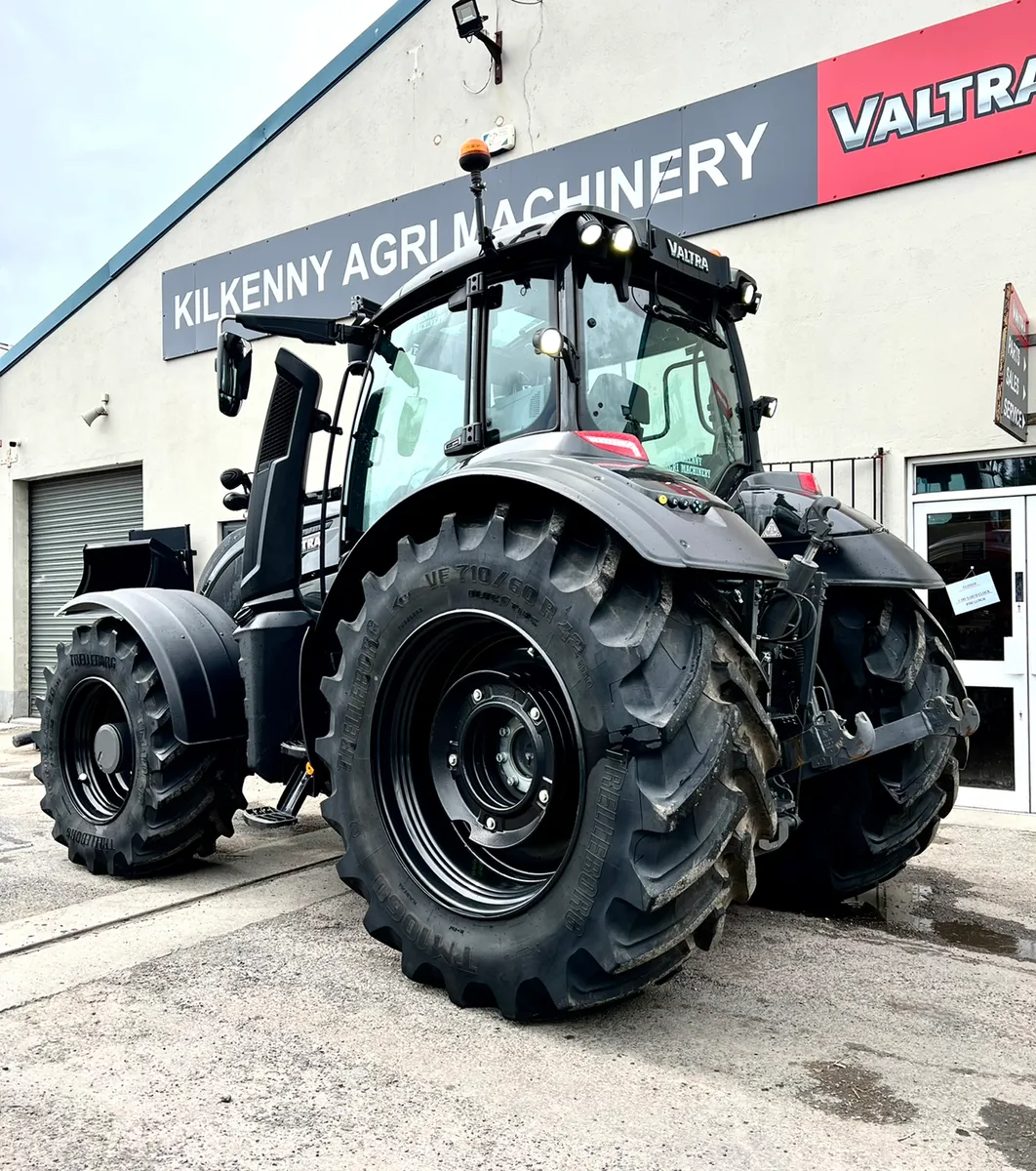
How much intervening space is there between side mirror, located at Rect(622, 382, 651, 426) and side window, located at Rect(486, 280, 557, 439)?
310 millimetres

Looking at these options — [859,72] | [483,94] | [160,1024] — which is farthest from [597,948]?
[483,94]

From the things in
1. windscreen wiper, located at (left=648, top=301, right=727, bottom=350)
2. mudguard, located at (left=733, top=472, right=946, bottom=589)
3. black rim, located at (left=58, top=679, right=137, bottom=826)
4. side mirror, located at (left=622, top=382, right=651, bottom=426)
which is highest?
windscreen wiper, located at (left=648, top=301, right=727, bottom=350)

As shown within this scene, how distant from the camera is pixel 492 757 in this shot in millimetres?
3014

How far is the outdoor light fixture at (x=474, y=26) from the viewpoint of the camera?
323 inches

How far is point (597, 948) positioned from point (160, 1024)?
48.0 inches

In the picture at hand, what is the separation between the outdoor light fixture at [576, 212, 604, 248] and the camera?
9.62ft

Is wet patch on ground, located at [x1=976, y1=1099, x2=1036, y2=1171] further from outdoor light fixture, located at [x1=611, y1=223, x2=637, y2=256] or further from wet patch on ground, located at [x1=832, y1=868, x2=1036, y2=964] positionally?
outdoor light fixture, located at [x1=611, y1=223, x2=637, y2=256]

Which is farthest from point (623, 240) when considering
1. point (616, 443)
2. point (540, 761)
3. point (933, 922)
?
point (933, 922)

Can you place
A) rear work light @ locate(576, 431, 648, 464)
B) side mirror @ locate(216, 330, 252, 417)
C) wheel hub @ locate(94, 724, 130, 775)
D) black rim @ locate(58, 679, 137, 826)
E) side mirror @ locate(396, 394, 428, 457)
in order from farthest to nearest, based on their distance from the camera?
1. black rim @ locate(58, 679, 137, 826)
2. wheel hub @ locate(94, 724, 130, 775)
3. side mirror @ locate(216, 330, 252, 417)
4. side mirror @ locate(396, 394, 428, 457)
5. rear work light @ locate(576, 431, 648, 464)

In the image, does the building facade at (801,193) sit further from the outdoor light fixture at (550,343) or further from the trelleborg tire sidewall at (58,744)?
the trelleborg tire sidewall at (58,744)

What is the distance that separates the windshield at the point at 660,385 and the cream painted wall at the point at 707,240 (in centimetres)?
328

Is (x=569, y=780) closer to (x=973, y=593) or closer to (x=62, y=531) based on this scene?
(x=973, y=593)

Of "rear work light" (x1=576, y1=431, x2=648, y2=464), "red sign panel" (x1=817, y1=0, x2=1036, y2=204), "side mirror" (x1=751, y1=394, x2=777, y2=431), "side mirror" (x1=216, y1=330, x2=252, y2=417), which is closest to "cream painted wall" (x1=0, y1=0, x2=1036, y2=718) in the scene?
"red sign panel" (x1=817, y1=0, x2=1036, y2=204)

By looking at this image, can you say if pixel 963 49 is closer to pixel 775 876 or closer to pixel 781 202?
pixel 781 202
